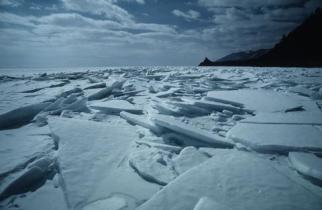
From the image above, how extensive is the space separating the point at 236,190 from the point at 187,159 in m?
0.40

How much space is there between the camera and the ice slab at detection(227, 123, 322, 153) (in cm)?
134

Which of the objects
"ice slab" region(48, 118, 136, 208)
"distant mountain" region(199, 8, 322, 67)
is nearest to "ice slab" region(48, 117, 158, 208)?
"ice slab" region(48, 118, 136, 208)

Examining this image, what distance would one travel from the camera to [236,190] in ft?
2.91

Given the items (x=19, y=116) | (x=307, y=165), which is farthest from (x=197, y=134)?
(x=19, y=116)

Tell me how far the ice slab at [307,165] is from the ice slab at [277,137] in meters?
0.13

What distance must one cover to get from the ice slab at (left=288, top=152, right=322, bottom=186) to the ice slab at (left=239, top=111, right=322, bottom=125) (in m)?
0.72

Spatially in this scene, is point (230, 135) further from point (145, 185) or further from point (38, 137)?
point (38, 137)

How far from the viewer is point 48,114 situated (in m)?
2.35

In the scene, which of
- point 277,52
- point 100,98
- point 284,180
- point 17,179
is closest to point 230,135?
point 284,180

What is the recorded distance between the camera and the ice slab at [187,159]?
1.16 meters

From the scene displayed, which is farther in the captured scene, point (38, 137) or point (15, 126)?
point (15, 126)

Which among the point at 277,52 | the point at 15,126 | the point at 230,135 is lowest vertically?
the point at 15,126

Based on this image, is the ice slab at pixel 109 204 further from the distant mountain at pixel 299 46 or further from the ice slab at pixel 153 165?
the distant mountain at pixel 299 46

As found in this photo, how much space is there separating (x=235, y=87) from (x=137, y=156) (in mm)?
3788
